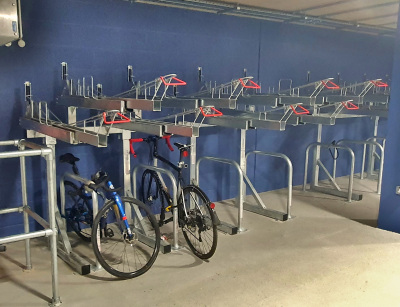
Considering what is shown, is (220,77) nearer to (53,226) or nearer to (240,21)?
(240,21)

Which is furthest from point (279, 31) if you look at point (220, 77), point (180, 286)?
point (180, 286)

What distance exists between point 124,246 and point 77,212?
1.77 feet

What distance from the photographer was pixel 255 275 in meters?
3.21

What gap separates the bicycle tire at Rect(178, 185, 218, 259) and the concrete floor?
11 centimetres

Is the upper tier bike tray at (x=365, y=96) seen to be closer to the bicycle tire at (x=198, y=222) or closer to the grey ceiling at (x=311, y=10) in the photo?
the grey ceiling at (x=311, y=10)

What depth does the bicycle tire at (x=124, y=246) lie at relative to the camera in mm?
3105

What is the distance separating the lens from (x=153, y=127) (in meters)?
3.03

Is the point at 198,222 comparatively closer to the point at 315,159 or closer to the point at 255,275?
the point at 255,275

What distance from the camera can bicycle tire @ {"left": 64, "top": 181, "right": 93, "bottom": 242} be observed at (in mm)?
3633

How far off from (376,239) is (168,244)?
207 centimetres

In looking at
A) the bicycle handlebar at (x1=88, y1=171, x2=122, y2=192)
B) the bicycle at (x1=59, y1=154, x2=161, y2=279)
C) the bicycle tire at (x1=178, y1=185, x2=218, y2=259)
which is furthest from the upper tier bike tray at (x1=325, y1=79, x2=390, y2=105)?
the bicycle handlebar at (x1=88, y1=171, x2=122, y2=192)

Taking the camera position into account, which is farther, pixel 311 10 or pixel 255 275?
pixel 311 10

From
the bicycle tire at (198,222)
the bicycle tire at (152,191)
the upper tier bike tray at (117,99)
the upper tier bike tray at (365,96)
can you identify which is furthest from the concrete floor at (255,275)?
the upper tier bike tray at (365,96)

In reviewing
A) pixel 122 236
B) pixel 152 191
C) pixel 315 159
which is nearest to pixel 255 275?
pixel 122 236
